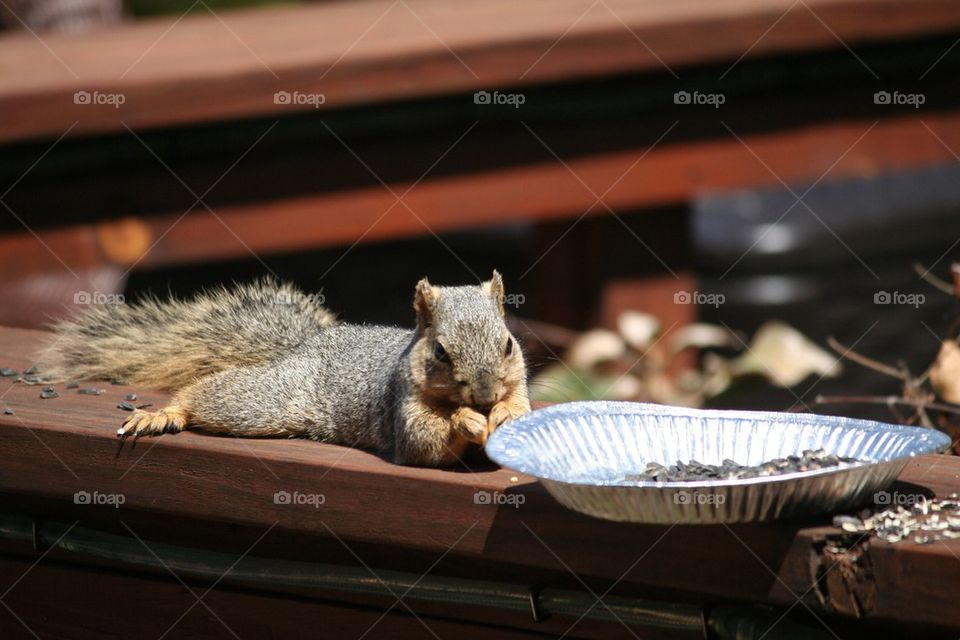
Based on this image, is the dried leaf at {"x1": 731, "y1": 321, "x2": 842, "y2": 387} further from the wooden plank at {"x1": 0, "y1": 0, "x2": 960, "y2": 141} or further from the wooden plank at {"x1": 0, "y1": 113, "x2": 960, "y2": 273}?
the wooden plank at {"x1": 0, "y1": 0, "x2": 960, "y2": 141}

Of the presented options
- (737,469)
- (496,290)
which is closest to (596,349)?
(496,290)

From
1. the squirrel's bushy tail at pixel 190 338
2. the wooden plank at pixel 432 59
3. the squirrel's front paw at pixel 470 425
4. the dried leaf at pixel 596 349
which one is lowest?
the squirrel's front paw at pixel 470 425

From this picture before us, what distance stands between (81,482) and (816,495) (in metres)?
1.20

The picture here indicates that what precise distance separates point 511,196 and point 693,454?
2.35 metres

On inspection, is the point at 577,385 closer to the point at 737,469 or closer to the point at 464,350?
the point at 464,350

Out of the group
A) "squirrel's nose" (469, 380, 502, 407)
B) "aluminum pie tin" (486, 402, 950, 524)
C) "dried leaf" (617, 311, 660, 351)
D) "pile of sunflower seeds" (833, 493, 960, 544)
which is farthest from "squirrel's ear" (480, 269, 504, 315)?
"dried leaf" (617, 311, 660, 351)

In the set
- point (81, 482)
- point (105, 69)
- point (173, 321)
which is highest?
point (105, 69)

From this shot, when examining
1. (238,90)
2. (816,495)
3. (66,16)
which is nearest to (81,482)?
(816,495)

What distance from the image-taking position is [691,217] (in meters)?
4.52

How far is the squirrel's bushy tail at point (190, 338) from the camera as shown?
2.62 m

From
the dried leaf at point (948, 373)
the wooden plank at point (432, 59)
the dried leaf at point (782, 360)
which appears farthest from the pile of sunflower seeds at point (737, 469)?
the wooden plank at point (432, 59)

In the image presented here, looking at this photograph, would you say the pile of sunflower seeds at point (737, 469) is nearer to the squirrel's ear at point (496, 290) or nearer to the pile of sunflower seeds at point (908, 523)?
the pile of sunflower seeds at point (908, 523)

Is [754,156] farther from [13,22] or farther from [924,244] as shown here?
[13,22]

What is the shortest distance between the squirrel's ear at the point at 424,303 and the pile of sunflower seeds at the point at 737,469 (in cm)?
49
